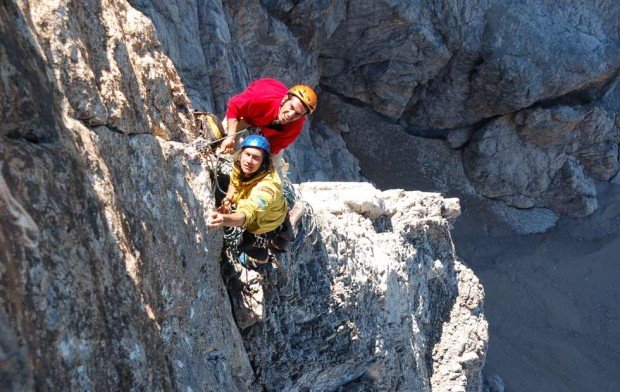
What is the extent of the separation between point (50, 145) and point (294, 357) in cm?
354

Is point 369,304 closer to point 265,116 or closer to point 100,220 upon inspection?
point 265,116

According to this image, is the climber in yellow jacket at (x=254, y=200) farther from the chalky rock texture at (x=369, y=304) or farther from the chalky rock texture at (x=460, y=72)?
the chalky rock texture at (x=460, y=72)

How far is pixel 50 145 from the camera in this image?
3.19 m

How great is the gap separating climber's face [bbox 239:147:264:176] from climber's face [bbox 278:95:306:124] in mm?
576

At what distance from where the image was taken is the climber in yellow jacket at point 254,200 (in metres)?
4.61

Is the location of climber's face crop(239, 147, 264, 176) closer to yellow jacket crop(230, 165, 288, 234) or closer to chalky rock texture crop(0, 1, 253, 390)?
yellow jacket crop(230, 165, 288, 234)

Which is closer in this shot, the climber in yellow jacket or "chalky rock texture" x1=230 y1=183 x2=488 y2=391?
the climber in yellow jacket

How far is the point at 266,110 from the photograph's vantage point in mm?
5500

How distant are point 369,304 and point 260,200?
280 centimetres

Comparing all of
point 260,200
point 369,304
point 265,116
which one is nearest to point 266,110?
point 265,116

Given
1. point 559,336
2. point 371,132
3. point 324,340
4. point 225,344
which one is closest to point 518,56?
point 371,132

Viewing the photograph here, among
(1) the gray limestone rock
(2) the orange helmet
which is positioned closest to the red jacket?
(2) the orange helmet

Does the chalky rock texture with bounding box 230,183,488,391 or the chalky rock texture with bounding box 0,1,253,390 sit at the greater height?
the chalky rock texture with bounding box 0,1,253,390

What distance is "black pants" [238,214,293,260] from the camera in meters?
5.38
